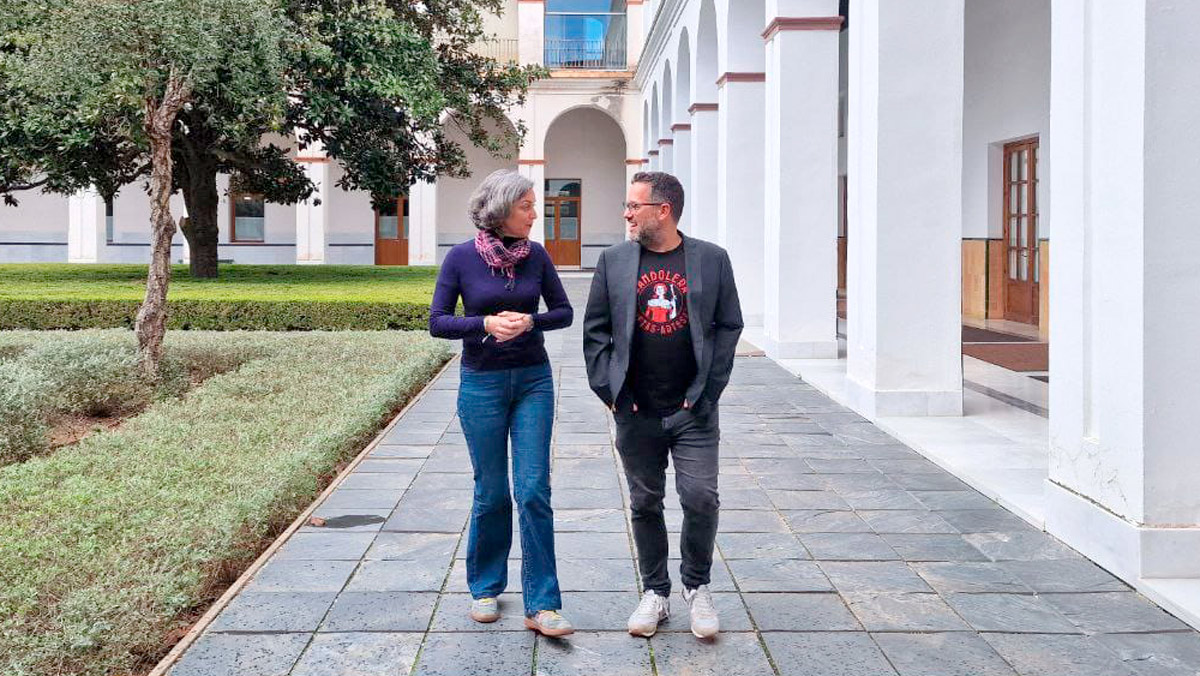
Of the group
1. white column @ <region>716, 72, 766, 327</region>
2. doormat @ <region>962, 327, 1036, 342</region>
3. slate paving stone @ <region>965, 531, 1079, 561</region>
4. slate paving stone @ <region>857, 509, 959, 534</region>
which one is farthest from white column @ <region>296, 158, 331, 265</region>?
slate paving stone @ <region>965, 531, 1079, 561</region>

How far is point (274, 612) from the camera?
402 centimetres

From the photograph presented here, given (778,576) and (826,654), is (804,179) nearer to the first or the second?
(778,576)

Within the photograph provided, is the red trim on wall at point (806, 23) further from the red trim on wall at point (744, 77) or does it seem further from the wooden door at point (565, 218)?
the wooden door at point (565, 218)

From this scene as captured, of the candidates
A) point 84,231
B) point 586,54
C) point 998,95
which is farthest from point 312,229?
point 998,95

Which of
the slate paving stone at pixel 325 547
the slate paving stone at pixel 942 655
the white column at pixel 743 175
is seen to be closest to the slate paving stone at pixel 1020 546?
the slate paving stone at pixel 942 655

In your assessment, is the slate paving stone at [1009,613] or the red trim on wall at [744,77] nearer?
the slate paving stone at [1009,613]

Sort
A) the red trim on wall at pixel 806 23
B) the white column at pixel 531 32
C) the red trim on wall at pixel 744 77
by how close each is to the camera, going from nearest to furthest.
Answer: the red trim on wall at pixel 806 23, the red trim on wall at pixel 744 77, the white column at pixel 531 32

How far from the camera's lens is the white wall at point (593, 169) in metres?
33.7

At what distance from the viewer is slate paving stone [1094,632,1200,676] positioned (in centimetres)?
348

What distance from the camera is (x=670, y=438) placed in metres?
3.79

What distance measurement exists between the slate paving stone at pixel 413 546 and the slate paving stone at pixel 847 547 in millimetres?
1466

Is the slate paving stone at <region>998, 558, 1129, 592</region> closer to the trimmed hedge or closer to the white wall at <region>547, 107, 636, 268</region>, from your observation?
the trimmed hedge

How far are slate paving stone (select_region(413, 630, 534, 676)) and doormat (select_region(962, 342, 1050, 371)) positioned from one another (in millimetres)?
7848

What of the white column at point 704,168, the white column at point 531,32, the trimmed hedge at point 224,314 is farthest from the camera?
the white column at point 531,32
